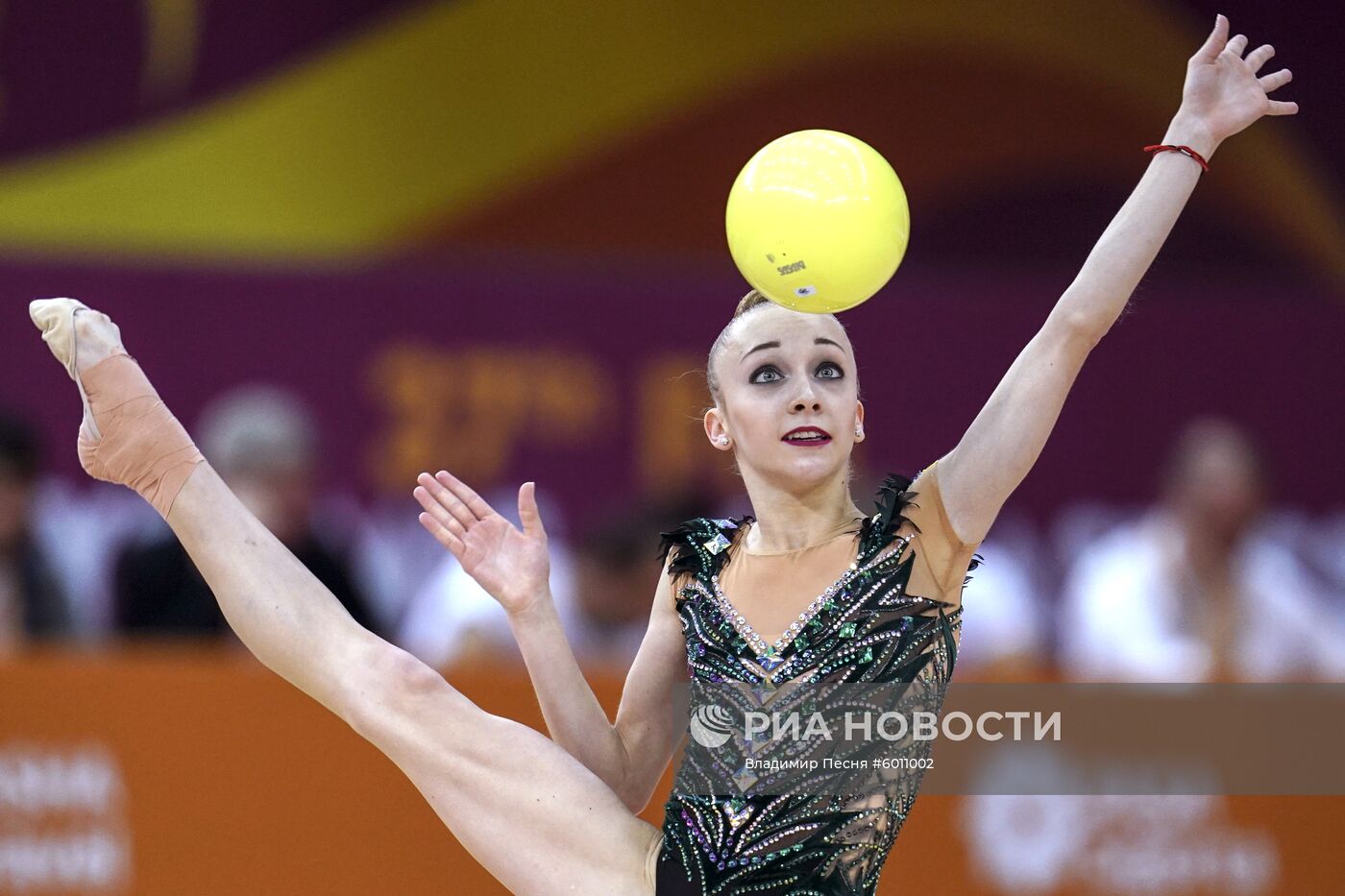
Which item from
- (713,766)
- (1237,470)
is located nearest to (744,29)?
(1237,470)

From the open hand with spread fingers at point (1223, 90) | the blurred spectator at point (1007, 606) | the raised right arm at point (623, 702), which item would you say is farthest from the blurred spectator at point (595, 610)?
the open hand with spread fingers at point (1223, 90)

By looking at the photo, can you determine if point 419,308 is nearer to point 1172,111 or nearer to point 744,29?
point 744,29

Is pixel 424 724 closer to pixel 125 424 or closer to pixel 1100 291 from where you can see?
pixel 125 424

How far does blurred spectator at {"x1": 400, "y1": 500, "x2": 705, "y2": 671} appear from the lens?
5594 millimetres

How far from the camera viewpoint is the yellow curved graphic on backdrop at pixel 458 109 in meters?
7.60

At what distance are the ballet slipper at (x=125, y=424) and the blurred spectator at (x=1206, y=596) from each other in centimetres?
323

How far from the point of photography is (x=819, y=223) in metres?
3.15

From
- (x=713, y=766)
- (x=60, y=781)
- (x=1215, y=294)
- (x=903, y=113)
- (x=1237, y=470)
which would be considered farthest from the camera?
(x=903, y=113)

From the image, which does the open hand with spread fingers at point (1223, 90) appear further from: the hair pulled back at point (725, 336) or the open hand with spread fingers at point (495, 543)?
the open hand with spread fingers at point (495, 543)

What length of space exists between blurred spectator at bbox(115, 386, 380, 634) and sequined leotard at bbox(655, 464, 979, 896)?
2642 mm

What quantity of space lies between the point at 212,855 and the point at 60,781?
454mm

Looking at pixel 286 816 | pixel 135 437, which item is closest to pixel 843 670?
pixel 135 437

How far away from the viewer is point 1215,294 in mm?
7883
